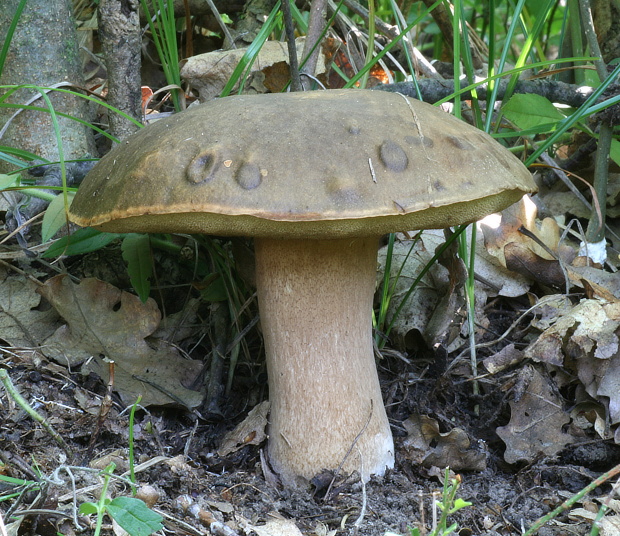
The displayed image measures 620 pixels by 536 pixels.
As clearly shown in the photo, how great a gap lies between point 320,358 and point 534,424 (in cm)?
65

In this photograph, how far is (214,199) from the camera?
113cm

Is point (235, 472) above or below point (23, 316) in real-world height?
below

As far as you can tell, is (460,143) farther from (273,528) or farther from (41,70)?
(41,70)

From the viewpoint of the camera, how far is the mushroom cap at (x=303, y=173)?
44.3 inches

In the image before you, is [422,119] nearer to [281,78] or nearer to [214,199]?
[214,199]

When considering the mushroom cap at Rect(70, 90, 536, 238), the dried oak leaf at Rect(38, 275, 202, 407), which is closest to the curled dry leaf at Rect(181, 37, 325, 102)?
the dried oak leaf at Rect(38, 275, 202, 407)

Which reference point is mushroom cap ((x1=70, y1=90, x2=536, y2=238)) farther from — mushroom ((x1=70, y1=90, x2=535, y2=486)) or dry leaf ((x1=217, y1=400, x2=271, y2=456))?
dry leaf ((x1=217, y1=400, x2=271, y2=456))

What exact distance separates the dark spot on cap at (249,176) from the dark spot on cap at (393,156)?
245mm

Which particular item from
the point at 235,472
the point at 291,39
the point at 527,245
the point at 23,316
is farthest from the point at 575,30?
the point at 23,316

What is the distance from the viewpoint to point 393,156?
1196mm

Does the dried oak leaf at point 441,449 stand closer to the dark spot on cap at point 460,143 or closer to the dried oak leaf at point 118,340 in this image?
the dried oak leaf at point 118,340

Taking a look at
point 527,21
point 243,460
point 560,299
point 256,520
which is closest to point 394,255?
point 560,299

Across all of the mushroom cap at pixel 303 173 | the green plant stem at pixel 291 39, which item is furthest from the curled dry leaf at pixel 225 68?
the mushroom cap at pixel 303 173

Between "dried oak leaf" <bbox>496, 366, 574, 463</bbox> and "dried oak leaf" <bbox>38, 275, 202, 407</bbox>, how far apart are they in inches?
35.7
